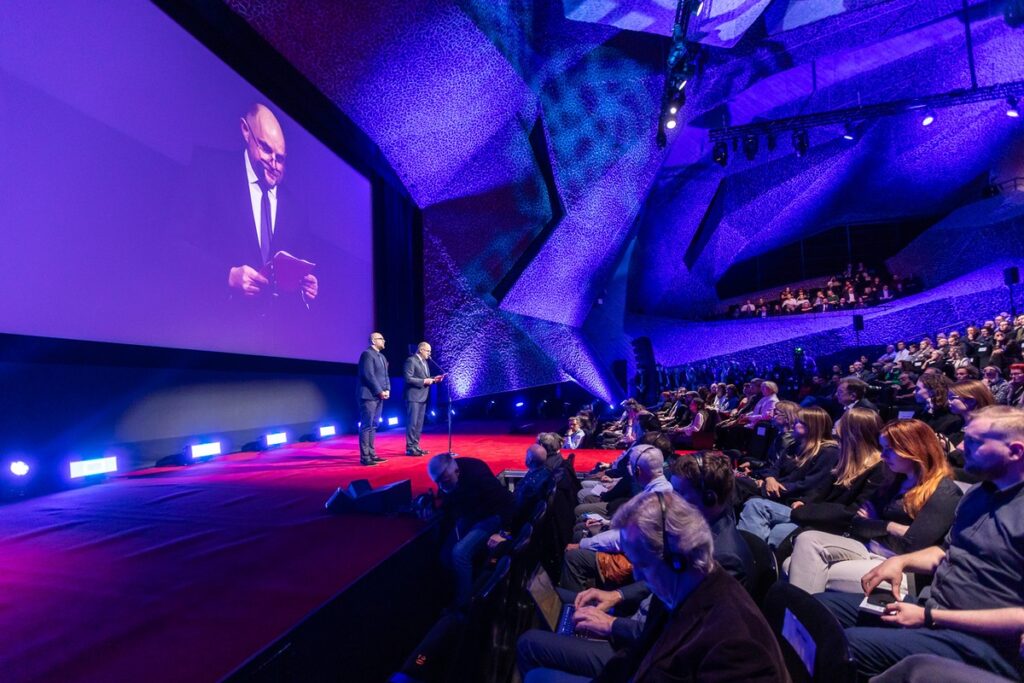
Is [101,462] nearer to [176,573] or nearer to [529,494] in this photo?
[176,573]

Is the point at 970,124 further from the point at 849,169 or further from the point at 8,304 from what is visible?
the point at 8,304

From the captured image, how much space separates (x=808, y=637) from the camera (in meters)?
Answer: 1.26

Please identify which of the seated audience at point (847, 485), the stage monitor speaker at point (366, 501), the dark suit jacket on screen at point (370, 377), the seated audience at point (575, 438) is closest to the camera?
the seated audience at point (847, 485)

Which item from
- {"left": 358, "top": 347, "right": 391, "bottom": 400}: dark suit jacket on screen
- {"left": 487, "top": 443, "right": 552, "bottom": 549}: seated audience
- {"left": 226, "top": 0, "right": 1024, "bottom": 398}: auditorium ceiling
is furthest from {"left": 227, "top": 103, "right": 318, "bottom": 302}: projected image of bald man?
{"left": 487, "top": 443, "right": 552, "bottom": 549}: seated audience

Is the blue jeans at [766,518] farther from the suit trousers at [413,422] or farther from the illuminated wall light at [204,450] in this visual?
the illuminated wall light at [204,450]

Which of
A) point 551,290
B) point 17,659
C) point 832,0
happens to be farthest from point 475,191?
point 17,659

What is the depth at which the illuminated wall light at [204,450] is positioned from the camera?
623 cm

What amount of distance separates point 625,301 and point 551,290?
4655 mm

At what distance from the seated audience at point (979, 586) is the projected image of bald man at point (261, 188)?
22.3ft

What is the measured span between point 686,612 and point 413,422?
18.8 ft

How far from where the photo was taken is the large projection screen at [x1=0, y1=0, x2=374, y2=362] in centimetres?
441

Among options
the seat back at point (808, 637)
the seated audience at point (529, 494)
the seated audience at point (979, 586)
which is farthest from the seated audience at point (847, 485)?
the seat back at point (808, 637)

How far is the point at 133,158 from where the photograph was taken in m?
5.29

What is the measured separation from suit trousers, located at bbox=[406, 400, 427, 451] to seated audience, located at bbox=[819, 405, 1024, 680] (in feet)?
17.8
